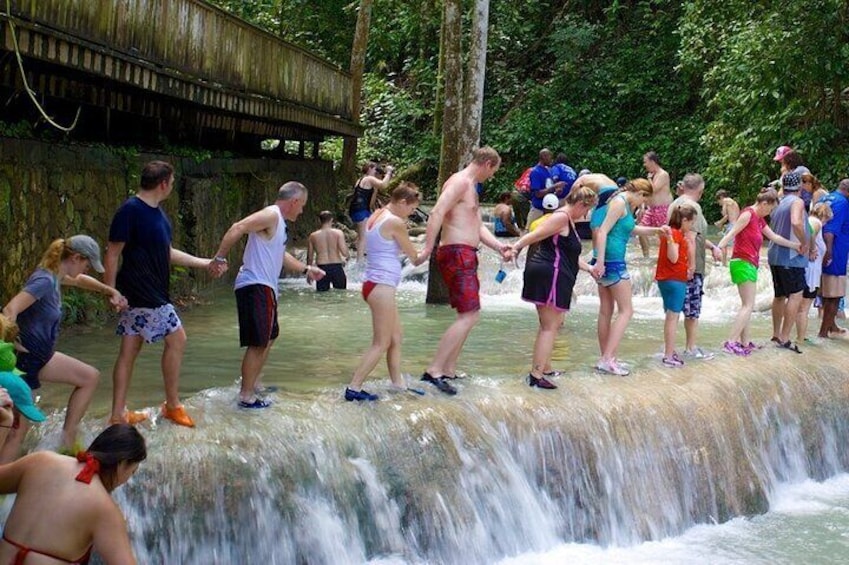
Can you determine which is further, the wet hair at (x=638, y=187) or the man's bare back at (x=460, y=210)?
the wet hair at (x=638, y=187)

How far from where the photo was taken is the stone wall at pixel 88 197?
35.0ft

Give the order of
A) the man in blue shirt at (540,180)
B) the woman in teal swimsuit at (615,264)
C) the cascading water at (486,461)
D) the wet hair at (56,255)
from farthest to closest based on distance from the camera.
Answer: the man in blue shirt at (540,180) → the woman in teal swimsuit at (615,264) → the cascading water at (486,461) → the wet hair at (56,255)

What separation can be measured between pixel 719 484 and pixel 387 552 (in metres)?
3.36

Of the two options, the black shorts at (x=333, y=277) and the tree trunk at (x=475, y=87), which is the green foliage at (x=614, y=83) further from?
the black shorts at (x=333, y=277)

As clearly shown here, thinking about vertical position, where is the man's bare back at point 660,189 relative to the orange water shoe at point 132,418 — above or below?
above

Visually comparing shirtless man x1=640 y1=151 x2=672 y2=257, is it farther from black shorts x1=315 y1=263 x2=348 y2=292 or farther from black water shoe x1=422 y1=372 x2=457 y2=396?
black water shoe x1=422 y1=372 x2=457 y2=396

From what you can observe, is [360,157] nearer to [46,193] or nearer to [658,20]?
[658,20]

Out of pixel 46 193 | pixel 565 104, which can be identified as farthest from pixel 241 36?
pixel 565 104

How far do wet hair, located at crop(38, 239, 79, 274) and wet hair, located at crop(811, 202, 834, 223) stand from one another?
8.68 meters

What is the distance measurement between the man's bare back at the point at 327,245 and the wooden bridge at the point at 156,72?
2.01m

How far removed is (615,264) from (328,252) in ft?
23.2

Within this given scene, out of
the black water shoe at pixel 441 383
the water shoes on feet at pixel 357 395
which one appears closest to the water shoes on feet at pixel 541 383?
the black water shoe at pixel 441 383

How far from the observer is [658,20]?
31875 mm

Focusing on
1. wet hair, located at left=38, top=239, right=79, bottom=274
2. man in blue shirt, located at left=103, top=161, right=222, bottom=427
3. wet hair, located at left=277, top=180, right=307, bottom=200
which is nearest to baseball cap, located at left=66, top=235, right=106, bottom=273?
wet hair, located at left=38, top=239, right=79, bottom=274
